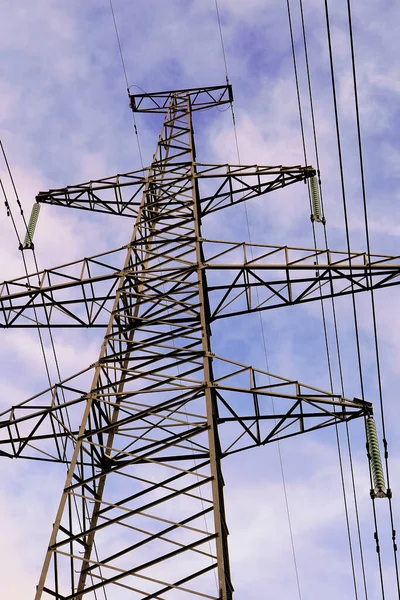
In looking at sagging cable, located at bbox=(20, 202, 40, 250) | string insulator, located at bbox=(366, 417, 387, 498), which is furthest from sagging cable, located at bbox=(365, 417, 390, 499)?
sagging cable, located at bbox=(20, 202, 40, 250)

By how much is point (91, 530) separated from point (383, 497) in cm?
438

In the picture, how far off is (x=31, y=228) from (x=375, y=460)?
38.7ft

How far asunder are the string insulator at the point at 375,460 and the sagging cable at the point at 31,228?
33.3 ft

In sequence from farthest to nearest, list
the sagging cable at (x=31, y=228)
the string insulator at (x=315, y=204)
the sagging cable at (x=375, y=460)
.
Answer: the sagging cable at (x=31, y=228) → the string insulator at (x=315, y=204) → the sagging cable at (x=375, y=460)

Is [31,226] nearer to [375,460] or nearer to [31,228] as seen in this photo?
[31,228]

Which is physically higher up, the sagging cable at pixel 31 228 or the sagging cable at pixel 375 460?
the sagging cable at pixel 31 228

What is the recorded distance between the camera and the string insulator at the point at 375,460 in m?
10.2

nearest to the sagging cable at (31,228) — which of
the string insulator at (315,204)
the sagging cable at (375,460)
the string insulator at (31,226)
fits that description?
the string insulator at (31,226)

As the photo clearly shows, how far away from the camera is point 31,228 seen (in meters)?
18.7

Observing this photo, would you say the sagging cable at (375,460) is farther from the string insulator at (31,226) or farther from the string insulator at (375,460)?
the string insulator at (31,226)

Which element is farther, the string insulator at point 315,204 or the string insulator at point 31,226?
the string insulator at point 31,226

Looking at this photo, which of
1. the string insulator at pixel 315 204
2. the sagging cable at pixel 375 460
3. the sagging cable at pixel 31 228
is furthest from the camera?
the sagging cable at pixel 31 228

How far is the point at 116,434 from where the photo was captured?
12.2 meters

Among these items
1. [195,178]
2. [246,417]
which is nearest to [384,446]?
[246,417]
